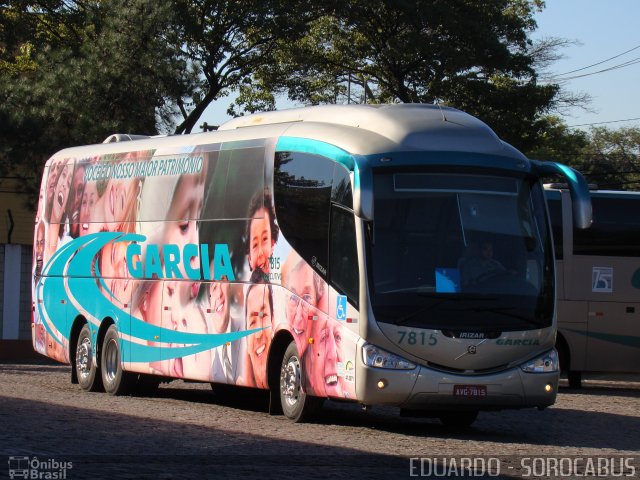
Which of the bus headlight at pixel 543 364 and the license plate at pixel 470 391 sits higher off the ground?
the bus headlight at pixel 543 364

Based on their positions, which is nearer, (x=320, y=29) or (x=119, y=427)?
(x=119, y=427)

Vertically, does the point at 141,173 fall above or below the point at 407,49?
below

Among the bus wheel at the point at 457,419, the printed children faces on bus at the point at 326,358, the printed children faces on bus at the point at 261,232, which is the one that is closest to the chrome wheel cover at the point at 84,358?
the printed children faces on bus at the point at 261,232

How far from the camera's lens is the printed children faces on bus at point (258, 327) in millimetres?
15703

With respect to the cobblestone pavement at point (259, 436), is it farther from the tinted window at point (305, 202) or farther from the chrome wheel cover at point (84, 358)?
the tinted window at point (305, 202)

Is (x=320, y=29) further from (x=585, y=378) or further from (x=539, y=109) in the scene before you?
(x=585, y=378)

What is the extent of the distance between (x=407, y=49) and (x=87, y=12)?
37.0ft

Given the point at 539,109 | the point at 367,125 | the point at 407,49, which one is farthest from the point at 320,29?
the point at 367,125

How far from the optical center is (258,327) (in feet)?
52.4

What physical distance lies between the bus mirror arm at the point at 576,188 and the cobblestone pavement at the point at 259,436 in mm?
2396

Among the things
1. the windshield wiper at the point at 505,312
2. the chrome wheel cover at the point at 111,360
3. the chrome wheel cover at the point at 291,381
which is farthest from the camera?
the chrome wheel cover at the point at 111,360

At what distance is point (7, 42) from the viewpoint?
35469 mm

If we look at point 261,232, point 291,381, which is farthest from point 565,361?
point 291,381

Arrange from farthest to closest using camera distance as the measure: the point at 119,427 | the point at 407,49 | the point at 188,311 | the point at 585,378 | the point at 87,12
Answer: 1. the point at 407,49
2. the point at 87,12
3. the point at 585,378
4. the point at 188,311
5. the point at 119,427
